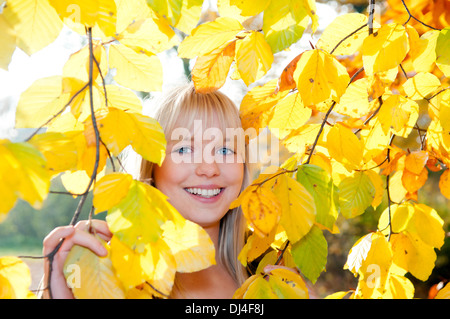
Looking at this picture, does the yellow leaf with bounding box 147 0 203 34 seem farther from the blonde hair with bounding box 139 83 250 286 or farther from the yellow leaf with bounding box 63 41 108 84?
the blonde hair with bounding box 139 83 250 286

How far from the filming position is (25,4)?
0.48m

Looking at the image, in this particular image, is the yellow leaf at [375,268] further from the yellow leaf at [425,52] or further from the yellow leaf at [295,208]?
the yellow leaf at [425,52]

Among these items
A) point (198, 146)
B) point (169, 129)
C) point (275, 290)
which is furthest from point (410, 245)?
point (169, 129)

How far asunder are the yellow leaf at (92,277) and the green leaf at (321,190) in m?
0.28

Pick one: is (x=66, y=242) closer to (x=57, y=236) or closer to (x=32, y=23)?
(x=57, y=236)

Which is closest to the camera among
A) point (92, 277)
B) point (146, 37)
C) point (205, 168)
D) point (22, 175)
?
point (22, 175)

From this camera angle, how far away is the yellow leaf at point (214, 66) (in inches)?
25.1

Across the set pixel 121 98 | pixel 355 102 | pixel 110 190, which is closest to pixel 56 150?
pixel 110 190

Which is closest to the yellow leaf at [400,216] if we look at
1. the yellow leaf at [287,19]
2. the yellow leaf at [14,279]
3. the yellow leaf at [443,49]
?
the yellow leaf at [443,49]

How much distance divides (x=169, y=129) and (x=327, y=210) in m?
0.57

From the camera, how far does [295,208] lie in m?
0.57

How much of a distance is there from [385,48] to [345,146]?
15cm

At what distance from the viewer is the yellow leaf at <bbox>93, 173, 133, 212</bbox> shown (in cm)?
45
